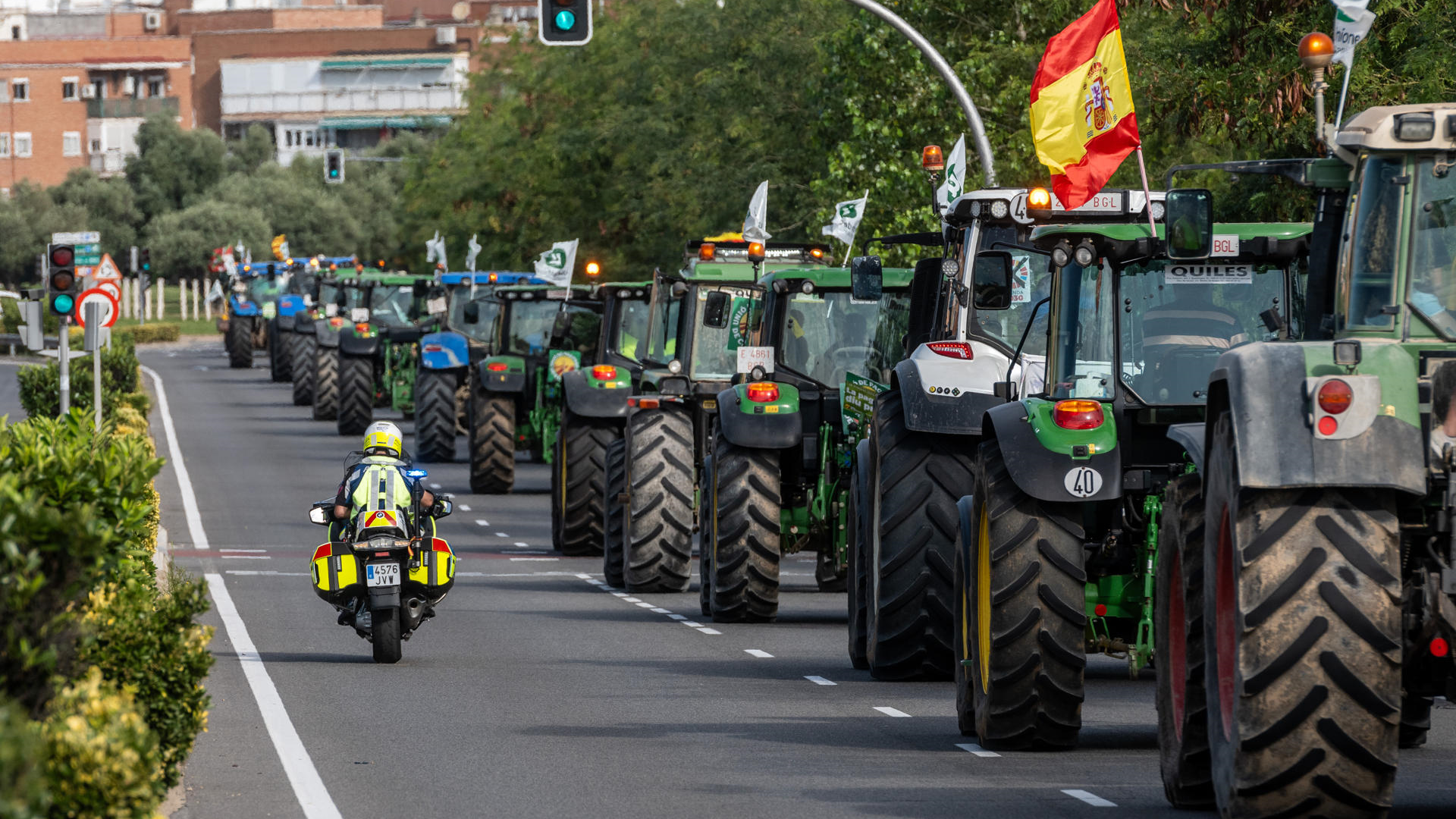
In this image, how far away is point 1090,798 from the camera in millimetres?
9289

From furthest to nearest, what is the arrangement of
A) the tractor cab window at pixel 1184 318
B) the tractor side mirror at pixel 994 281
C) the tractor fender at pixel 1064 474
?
1. the tractor side mirror at pixel 994 281
2. the tractor cab window at pixel 1184 318
3. the tractor fender at pixel 1064 474

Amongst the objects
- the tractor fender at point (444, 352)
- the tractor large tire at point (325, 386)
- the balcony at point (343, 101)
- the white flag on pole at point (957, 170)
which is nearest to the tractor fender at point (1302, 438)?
the white flag on pole at point (957, 170)

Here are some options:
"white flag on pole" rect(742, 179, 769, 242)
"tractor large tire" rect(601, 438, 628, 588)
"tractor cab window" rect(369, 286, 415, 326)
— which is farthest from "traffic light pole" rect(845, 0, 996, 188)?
"tractor cab window" rect(369, 286, 415, 326)

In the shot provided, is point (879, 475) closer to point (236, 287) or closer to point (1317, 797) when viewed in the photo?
point (1317, 797)

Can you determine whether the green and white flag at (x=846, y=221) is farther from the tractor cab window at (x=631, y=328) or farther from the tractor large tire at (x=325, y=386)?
the tractor large tire at (x=325, y=386)

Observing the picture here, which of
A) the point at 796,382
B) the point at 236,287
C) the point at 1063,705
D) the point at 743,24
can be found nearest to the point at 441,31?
the point at 236,287

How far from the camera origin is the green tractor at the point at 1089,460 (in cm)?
1023

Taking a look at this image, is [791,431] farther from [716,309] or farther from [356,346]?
[356,346]

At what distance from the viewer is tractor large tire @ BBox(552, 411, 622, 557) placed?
22703 millimetres

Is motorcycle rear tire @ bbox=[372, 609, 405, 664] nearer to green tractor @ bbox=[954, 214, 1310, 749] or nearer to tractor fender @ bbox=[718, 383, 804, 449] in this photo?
tractor fender @ bbox=[718, 383, 804, 449]

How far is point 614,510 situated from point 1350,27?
10437mm

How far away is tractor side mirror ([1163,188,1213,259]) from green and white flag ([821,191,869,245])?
14.3m

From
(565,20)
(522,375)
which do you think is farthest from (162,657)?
(522,375)

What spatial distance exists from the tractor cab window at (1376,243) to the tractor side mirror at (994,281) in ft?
11.9
